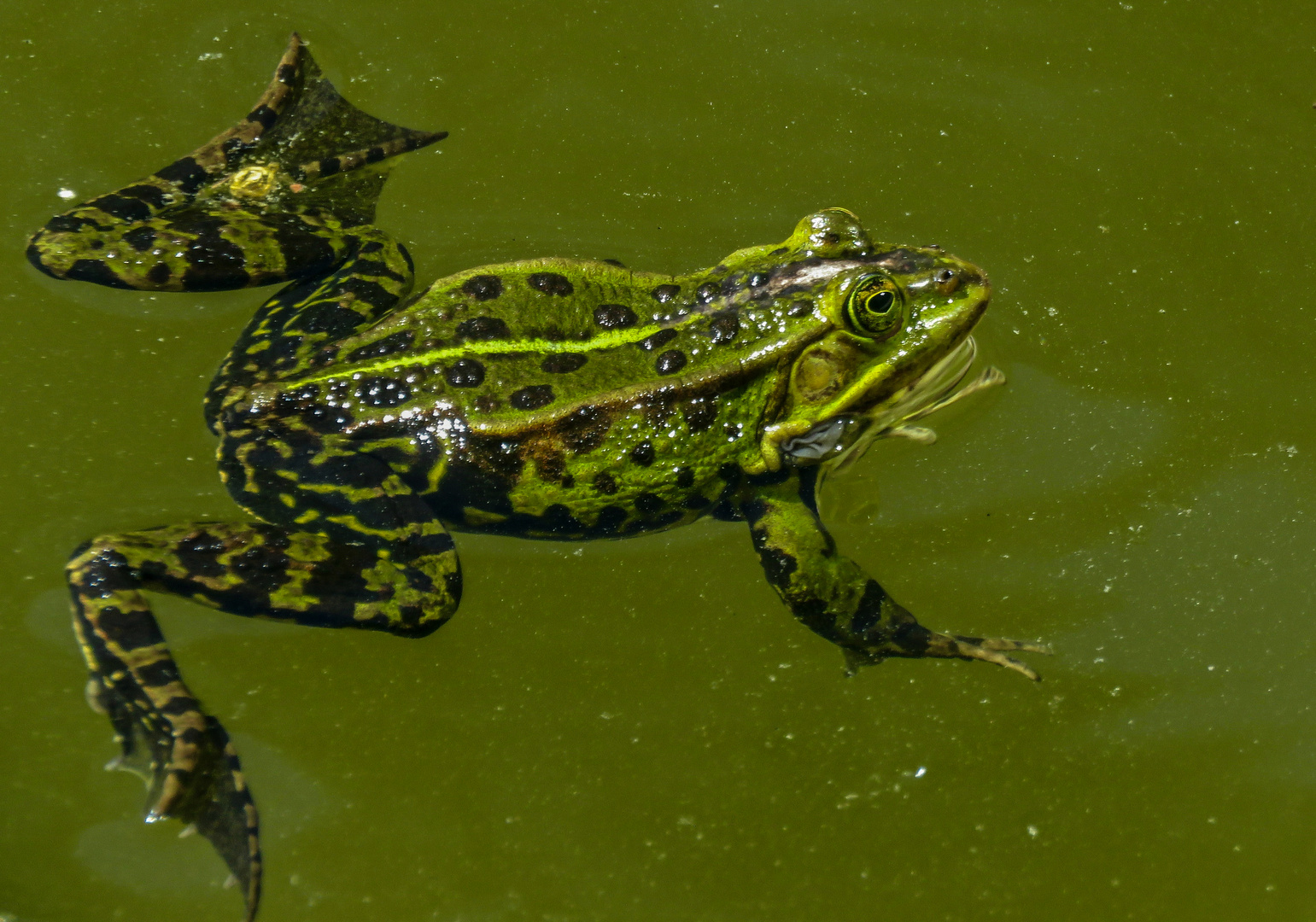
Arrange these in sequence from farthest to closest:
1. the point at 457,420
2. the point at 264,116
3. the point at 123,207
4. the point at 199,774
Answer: the point at 264,116 < the point at 123,207 < the point at 457,420 < the point at 199,774

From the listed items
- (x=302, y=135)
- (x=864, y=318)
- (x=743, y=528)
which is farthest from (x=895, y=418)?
(x=302, y=135)

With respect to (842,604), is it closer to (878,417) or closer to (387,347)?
(878,417)

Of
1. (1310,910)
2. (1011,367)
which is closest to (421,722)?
(1011,367)

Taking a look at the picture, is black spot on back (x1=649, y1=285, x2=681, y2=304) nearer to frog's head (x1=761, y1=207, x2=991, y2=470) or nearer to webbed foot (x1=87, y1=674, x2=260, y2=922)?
frog's head (x1=761, y1=207, x2=991, y2=470)

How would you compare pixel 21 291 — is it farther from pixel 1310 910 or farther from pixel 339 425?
pixel 1310 910

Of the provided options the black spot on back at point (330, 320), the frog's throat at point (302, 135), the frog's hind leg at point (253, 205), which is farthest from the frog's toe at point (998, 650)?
the frog's throat at point (302, 135)

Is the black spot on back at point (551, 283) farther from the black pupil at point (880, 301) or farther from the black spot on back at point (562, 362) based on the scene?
the black pupil at point (880, 301)
